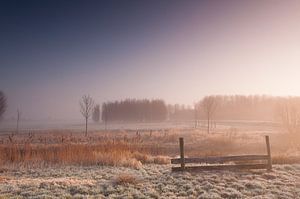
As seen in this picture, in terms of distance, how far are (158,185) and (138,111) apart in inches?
4970

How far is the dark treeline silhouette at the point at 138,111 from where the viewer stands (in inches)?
5202

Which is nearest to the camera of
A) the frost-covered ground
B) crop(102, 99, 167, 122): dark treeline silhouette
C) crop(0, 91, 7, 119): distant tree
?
the frost-covered ground

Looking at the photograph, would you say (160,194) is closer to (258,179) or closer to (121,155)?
(258,179)

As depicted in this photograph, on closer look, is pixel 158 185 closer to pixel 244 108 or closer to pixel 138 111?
pixel 138 111

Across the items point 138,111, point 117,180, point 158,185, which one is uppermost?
point 138,111

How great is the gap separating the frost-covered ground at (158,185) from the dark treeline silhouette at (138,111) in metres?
115

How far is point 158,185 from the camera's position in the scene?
1107cm

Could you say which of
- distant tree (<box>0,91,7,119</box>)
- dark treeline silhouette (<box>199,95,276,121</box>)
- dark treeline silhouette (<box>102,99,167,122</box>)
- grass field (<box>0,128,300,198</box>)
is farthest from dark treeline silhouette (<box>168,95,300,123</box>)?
grass field (<box>0,128,300,198</box>)

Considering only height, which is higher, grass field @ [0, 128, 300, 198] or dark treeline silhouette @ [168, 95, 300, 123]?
dark treeline silhouette @ [168, 95, 300, 123]

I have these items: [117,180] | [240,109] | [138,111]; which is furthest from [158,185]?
[240,109]

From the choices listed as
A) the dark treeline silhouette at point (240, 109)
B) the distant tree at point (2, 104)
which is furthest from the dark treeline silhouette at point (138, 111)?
the distant tree at point (2, 104)

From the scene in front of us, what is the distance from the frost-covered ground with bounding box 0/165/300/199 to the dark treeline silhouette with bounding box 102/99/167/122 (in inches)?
4538

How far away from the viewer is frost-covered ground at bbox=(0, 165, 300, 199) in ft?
31.8

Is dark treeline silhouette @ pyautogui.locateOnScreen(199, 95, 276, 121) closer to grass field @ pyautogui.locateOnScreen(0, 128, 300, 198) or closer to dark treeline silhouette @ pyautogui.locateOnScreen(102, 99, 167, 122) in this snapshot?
dark treeline silhouette @ pyautogui.locateOnScreen(102, 99, 167, 122)
